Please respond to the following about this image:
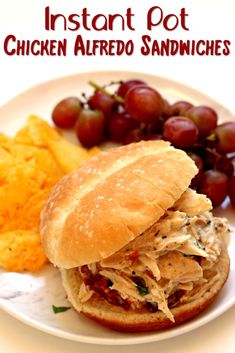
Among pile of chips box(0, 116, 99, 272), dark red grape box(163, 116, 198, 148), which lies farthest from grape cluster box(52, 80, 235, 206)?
pile of chips box(0, 116, 99, 272)

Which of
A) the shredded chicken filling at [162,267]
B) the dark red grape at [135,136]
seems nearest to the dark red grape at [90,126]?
the dark red grape at [135,136]

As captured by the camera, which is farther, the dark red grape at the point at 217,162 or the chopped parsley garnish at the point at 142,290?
the dark red grape at the point at 217,162

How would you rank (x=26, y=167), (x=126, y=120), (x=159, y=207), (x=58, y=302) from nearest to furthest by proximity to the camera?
(x=159, y=207)
(x=58, y=302)
(x=26, y=167)
(x=126, y=120)

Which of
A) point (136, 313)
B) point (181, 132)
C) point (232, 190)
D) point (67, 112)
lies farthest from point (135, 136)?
point (136, 313)

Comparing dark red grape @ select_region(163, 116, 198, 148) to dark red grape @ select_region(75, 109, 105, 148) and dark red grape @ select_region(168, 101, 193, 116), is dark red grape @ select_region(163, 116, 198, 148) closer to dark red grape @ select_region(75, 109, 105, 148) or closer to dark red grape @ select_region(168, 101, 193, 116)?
dark red grape @ select_region(168, 101, 193, 116)

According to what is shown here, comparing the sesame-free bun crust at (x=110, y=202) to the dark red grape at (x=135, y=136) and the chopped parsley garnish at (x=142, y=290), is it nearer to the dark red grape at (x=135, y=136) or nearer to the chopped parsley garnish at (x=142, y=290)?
the chopped parsley garnish at (x=142, y=290)

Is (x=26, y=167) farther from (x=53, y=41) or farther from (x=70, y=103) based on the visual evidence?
(x=53, y=41)

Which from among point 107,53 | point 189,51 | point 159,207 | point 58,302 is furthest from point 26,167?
point 189,51
